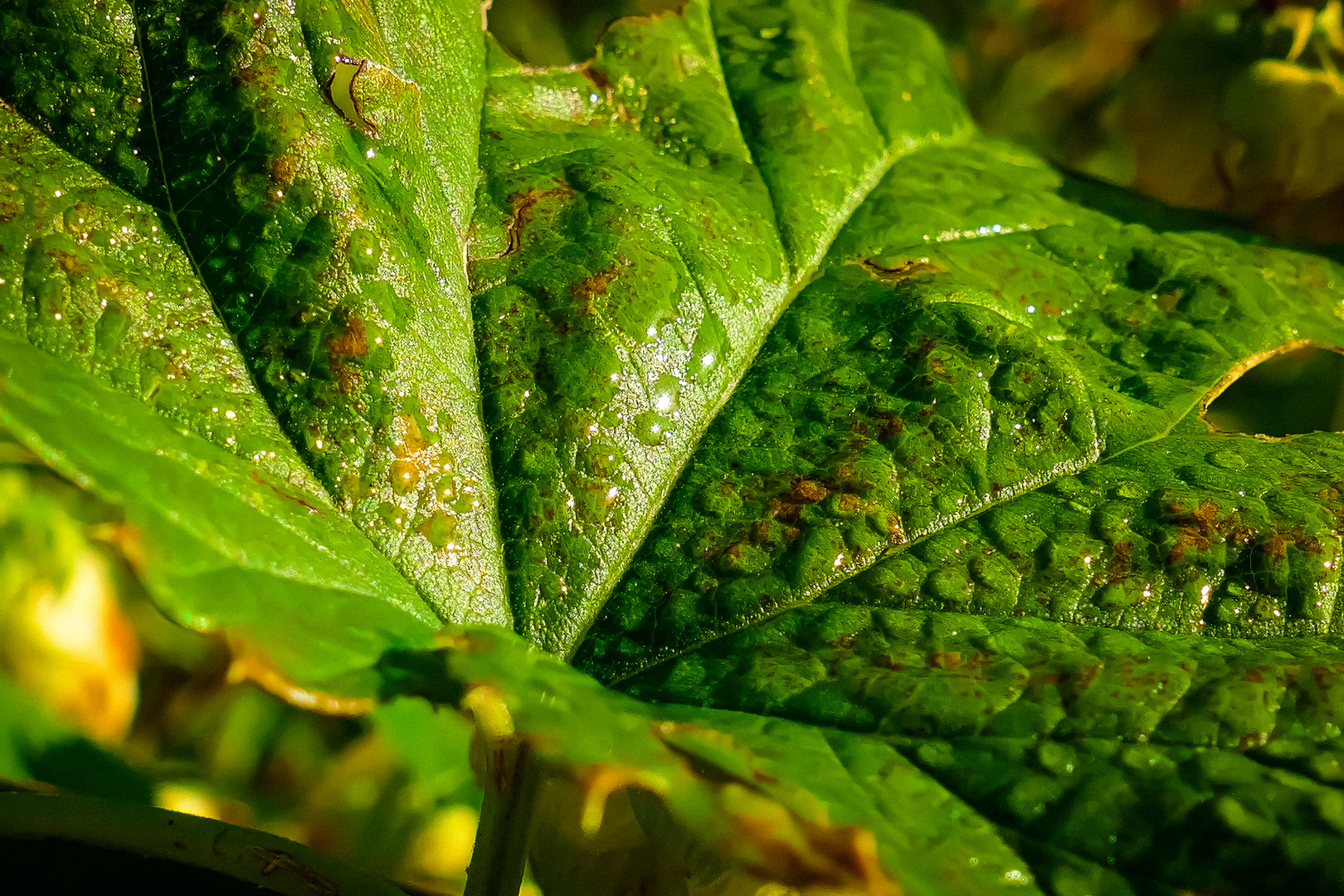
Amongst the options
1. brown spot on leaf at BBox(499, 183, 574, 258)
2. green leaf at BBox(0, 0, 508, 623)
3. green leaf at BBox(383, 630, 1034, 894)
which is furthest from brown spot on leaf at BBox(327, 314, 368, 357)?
green leaf at BBox(383, 630, 1034, 894)

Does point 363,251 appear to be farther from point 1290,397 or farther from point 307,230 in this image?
point 1290,397

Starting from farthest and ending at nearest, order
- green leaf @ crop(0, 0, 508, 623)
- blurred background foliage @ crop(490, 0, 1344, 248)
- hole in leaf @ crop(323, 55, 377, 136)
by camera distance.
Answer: blurred background foliage @ crop(490, 0, 1344, 248) → hole in leaf @ crop(323, 55, 377, 136) → green leaf @ crop(0, 0, 508, 623)

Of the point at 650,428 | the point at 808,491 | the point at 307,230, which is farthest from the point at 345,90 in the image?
the point at 808,491

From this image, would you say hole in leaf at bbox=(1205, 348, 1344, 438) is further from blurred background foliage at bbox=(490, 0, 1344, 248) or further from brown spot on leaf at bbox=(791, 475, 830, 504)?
brown spot on leaf at bbox=(791, 475, 830, 504)

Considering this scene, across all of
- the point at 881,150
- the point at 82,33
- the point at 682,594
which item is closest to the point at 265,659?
the point at 682,594

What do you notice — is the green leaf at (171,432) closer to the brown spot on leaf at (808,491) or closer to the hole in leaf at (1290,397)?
the brown spot on leaf at (808,491)

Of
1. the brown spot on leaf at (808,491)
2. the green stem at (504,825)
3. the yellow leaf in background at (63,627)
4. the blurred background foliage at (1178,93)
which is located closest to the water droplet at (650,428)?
the brown spot on leaf at (808,491)
